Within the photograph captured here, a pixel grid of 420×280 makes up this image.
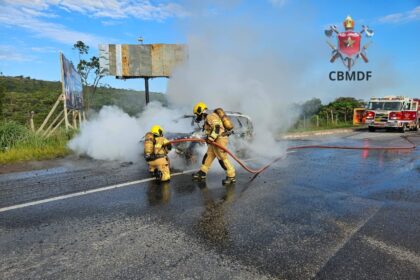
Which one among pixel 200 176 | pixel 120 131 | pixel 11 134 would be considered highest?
pixel 120 131

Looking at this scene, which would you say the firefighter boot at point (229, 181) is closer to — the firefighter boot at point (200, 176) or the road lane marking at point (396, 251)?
the firefighter boot at point (200, 176)

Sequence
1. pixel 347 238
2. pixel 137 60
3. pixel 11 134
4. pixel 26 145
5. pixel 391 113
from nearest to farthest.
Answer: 1. pixel 347 238
2. pixel 26 145
3. pixel 11 134
4. pixel 137 60
5. pixel 391 113

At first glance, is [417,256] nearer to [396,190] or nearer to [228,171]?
[396,190]

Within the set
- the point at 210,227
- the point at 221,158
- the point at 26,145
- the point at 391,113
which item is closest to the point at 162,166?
the point at 221,158

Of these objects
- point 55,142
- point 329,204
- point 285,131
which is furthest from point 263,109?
point 329,204

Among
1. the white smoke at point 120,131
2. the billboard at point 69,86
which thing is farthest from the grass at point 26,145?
the billboard at point 69,86

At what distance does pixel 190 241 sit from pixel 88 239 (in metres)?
1.20

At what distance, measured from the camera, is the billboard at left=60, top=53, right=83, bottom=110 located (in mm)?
12815

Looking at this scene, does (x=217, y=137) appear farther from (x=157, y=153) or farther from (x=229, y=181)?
(x=157, y=153)

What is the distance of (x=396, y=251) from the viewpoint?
3.69m

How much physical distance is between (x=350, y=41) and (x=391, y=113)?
5.84 m

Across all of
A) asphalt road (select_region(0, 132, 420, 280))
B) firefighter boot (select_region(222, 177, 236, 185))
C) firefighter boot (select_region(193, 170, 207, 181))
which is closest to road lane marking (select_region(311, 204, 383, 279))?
asphalt road (select_region(0, 132, 420, 280))

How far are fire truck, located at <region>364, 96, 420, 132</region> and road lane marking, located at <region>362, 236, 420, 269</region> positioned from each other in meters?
21.5

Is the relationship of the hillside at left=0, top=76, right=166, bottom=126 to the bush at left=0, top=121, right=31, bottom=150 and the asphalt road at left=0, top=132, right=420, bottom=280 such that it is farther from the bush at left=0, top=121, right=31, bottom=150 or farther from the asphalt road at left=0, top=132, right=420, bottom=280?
the asphalt road at left=0, top=132, right=420, bottom=280
